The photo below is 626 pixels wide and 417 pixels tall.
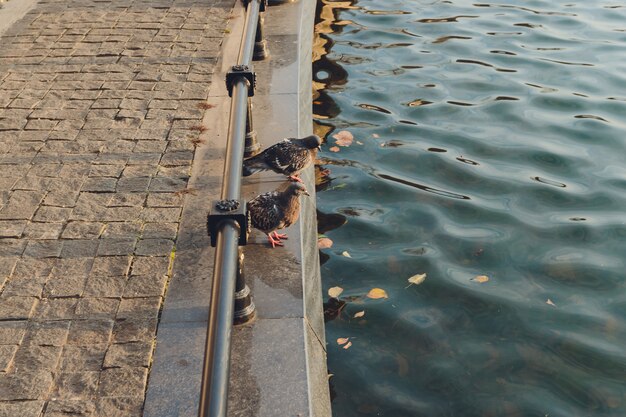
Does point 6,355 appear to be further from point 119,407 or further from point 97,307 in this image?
point 119,407

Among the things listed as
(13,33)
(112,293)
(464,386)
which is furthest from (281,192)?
(13,33)

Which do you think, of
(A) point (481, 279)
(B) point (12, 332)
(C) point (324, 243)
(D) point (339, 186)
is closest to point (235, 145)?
(B) point (12, 332)

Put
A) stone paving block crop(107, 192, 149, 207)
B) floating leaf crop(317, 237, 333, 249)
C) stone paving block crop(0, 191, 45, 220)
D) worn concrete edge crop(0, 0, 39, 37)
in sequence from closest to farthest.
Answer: stone paving block crop(0, 191, 45, 220), stone paving block crop(107, 192, 149, 207), floating leaf crop(317, 237, 333, 249), worn concrete edge crop(0, 0, 39, 37)

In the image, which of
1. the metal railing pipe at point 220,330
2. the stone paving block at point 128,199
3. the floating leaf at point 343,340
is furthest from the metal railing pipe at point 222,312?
the floating leaf at point 343,340

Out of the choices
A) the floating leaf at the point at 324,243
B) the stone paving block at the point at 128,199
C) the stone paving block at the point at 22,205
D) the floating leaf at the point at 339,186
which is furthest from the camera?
the floating leaf at the point at 339,186

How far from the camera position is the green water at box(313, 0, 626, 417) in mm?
5426

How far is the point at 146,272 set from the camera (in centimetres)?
515

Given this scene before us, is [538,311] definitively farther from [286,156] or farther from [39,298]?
[39,298]

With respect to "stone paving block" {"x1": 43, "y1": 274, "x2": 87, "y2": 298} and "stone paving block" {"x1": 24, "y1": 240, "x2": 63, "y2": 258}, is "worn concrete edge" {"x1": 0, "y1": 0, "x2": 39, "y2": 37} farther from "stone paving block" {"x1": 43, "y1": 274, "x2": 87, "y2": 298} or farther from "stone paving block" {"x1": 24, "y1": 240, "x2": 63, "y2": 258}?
"stone paving block" {"x1": 43, "y1": 274, "x2": 87, "y2": 298}

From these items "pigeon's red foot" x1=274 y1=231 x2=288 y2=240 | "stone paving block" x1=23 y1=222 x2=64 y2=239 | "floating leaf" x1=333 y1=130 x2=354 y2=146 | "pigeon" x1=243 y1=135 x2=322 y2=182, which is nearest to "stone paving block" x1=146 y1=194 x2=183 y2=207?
"pigeon" x1=243 y1=135 x2=322 y2=182

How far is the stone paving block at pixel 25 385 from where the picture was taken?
4.22m

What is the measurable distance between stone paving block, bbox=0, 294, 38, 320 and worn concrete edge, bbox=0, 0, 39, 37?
568 centimetres

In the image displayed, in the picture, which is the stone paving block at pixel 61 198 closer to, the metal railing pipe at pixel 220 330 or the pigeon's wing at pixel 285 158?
the pigeon's wing at pixel 285 158

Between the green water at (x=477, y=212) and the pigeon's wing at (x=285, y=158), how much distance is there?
35.3 inches
